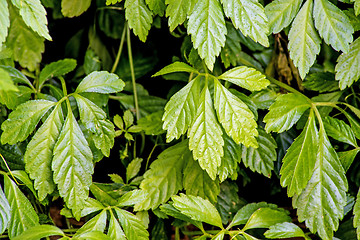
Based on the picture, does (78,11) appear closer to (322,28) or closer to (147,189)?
(147,189)

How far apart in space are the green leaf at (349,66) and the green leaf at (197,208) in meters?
0.53

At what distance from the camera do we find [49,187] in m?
1.00

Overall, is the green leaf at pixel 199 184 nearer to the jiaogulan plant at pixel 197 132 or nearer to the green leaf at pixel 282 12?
the jiaogulan plant at pixel 197 132

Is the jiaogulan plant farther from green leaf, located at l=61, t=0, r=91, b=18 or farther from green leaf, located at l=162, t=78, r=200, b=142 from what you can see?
green leaf, located at l=61, t=0, r=91, b=18

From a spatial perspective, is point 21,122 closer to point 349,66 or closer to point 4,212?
point 4,212

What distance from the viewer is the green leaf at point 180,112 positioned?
100 centimetres

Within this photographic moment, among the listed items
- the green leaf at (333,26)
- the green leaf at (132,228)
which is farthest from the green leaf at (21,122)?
the green leaf at (333,26)

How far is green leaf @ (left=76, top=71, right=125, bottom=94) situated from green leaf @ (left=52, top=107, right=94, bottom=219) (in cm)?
10

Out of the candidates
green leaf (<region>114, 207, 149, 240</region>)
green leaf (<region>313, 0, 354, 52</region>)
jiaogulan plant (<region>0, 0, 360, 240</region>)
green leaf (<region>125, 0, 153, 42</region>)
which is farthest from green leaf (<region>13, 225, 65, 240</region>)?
green leaf (<region>313, 0, 354, 52</region>)

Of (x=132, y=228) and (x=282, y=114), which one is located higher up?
(x=282, y=114)

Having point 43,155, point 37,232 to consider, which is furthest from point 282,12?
point 37,232

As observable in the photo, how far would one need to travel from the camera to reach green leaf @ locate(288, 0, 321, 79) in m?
1.02

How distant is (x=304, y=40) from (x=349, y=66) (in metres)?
0.17

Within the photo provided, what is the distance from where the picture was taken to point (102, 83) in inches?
41.2
